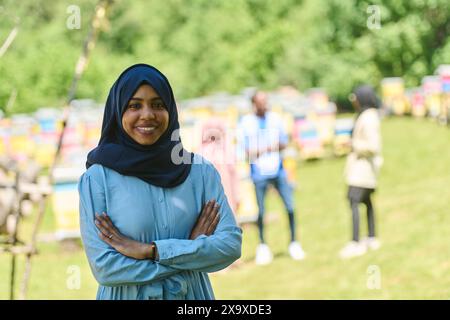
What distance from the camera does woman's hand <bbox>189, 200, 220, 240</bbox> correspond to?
2.97 meters

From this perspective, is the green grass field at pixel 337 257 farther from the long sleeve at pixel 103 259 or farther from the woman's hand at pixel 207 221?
the long sleeve at pixel 103 259

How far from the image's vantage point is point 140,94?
2.92 m

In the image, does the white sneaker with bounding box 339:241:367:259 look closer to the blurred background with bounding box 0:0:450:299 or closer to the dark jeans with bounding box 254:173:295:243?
the blurred background with bounding box 0:0:450:299

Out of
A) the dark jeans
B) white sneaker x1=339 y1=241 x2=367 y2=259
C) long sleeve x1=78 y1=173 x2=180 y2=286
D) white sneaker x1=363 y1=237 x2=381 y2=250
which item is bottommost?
long sleeve x1=78 y1=173 x2=180 y2=286

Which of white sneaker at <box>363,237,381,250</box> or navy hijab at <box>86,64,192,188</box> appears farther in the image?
white sneaker at <box>363,237,381,250</box>

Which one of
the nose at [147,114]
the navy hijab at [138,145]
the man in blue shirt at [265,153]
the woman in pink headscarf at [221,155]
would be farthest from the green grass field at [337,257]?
the nose at [147,114]

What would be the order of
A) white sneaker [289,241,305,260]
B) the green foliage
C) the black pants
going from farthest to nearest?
the green foliage < white sneaker [289,241,305,260] < the black pants

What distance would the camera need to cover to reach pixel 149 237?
9.67 ft

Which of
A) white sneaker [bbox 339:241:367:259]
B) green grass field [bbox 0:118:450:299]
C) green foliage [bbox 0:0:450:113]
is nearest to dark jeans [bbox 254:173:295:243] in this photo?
green grass field [bbox 0:118:450:299]

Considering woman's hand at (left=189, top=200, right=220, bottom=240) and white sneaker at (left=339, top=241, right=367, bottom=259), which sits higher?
white sneaker at (left=339, top=241, right=367, bottom=259)

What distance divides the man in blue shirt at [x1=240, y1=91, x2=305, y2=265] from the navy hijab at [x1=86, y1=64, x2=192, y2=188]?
595 centimetres

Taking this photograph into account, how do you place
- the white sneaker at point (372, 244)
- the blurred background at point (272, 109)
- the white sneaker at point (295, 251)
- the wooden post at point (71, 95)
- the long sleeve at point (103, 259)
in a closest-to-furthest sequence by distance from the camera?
the long sleeve at point (103, 259), the wooden post at point (71, 95), the blurred background at point (272, 109), the white sneaker at point (372, 244), the white sneaker at point (295, 251)

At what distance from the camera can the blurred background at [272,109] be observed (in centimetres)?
761

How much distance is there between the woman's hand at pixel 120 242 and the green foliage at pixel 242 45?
13.1 meters
